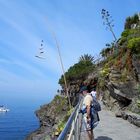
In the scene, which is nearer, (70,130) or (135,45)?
(70,130)

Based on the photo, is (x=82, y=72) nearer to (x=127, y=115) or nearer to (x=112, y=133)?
(x=127, y=115)

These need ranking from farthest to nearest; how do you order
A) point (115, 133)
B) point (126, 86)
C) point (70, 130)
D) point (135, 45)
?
point (135, 45) < point (126, 86) < point (115, 133) < point (70, 130)

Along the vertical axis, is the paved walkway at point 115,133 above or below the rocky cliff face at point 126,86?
below

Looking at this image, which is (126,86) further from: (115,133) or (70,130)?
(70,130)

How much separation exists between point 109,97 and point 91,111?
1488 cm

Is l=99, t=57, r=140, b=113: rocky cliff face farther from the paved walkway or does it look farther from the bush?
the paved walkway

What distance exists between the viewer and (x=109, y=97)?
24.5 metres

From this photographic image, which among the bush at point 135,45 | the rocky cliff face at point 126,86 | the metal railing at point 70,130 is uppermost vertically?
the bush at point 135,45

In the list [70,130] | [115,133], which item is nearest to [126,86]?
[115,133]

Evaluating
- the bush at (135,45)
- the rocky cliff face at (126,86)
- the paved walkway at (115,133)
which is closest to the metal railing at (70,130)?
the paved walkway at (115,133)

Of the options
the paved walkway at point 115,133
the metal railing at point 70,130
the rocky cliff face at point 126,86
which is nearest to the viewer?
the metal railing at point 70,130

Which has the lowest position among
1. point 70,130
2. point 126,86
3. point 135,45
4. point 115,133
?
point 70,130

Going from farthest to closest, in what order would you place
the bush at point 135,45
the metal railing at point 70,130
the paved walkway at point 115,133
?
the bush at point 135,45, the paved walkway at point 115,133, the metal railing at point 70,130

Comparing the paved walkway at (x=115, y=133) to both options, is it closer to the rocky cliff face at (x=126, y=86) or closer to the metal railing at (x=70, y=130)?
the metal railing at (x=70, y=130)
